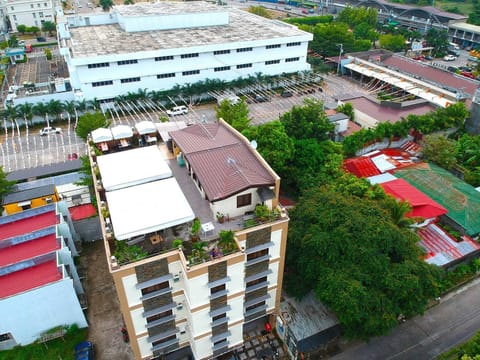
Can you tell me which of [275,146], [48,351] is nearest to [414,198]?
[275,146]

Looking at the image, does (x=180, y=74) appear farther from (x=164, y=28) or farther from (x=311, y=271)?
(x=311, y=271)

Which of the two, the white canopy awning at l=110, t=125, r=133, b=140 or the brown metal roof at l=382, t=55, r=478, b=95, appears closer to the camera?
the white canopy awning at l=110, t=125, r=133, b=140

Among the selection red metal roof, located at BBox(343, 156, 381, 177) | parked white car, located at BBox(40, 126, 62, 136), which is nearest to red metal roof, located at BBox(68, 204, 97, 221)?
parked white car, located at BBox(40, 126, 62, 136)

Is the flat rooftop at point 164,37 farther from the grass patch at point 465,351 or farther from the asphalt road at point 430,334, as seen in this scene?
Answer: the grass patch at point 465,351

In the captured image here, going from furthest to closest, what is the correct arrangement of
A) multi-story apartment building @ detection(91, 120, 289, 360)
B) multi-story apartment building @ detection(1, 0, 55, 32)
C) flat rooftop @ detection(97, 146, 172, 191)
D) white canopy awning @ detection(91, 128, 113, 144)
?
1. multi-story apartment building @ detection(1, 0, 55, 32)
2. white canopy awning @ detection(91, 128, 113, 144)
3. flat rooftop @ detection(97, 146, 172, 191)
4. multi-story apartment building @ detection(91, 120, 289, 360)

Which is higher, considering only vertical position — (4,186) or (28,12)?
(28,12)

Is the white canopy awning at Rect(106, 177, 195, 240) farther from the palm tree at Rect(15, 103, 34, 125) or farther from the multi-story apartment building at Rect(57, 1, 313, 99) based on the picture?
the multi-story apartment building at Rect(57, 1, 313, 99)

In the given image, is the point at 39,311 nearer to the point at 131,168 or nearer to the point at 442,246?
the point at 131,168

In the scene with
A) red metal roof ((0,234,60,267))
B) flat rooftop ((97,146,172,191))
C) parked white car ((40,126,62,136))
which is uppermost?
flat rooftop ((97,146,172,191))
